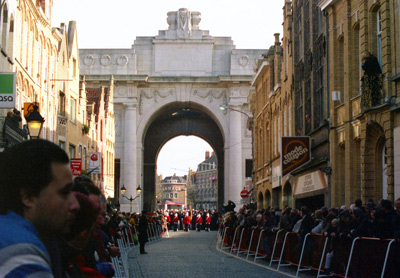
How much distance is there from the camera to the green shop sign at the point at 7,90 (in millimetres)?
20094

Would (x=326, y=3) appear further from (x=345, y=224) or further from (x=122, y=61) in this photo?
(x=122, y=61)

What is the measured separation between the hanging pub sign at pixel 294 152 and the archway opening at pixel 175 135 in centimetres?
4479

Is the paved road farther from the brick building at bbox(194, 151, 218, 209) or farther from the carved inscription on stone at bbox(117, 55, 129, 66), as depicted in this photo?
the brick building at bbox(194, 151, 218, 209)

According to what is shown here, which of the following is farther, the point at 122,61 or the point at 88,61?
the point at 122,61

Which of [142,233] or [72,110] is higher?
[72,110]

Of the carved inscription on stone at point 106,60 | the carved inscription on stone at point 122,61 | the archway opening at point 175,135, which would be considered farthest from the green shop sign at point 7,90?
the archway opening at point 175,135

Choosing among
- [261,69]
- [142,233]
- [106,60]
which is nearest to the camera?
[142,233]

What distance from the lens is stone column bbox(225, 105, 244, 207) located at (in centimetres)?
6712

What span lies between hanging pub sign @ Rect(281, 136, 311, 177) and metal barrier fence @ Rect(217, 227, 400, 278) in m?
7.11

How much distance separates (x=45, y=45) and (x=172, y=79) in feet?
105

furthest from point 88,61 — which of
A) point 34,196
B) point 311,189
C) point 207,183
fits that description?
point 207,183

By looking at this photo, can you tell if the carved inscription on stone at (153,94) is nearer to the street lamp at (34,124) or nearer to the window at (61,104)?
the window at (61,104)

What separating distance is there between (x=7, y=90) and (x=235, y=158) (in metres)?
47.4

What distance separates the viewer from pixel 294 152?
31.4 metres
